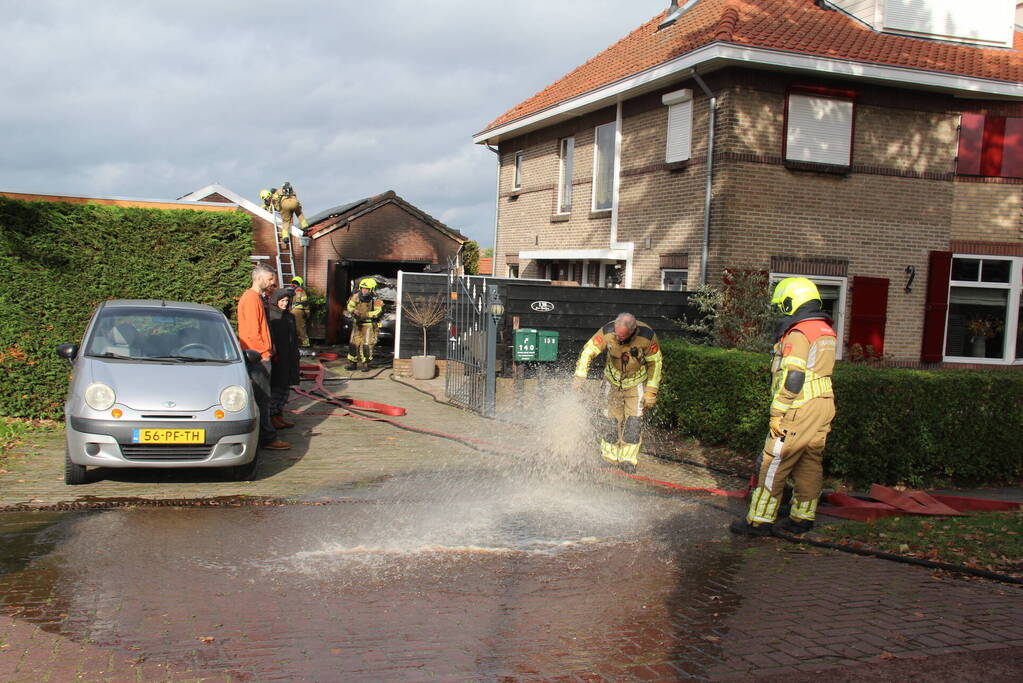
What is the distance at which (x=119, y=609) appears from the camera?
468 centimetres

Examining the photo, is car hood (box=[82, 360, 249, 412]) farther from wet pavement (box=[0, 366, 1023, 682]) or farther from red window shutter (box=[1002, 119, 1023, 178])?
red window shutter (box=[1002, 119, 1023, 178])

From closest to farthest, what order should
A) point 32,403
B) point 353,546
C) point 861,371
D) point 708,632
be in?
1. point 708,632
2. point 353,546
3. point 861,371
4. point 32,403

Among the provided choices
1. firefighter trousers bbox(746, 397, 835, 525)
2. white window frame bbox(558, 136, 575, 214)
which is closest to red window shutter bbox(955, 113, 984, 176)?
white window frame bbox(558, 136, 575, 214)

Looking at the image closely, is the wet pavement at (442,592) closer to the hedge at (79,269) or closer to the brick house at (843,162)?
the hedge at (79,269)

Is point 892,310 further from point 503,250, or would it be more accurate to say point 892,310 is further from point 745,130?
point 503,250

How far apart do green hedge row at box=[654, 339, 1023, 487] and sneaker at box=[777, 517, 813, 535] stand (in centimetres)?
223

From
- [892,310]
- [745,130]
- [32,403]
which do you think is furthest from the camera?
[892,310]

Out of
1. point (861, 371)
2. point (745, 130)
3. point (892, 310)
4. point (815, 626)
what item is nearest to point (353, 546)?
point (815, 626)

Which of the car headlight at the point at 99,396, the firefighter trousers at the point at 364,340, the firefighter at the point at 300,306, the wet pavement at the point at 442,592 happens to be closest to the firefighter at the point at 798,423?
the wet pavement at the point at 442,592

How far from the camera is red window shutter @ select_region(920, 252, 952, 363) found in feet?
51.4

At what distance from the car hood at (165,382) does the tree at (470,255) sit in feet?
76.4

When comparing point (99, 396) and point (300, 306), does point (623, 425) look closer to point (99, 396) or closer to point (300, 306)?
point (99, 396)

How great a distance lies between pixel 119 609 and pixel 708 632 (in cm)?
324

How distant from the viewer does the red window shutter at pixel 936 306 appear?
15.7 meters
